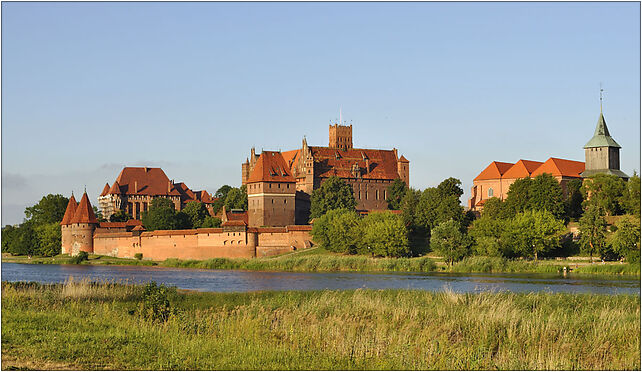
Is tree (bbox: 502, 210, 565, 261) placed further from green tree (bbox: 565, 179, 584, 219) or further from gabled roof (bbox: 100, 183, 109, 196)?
gabled roof (bbox: 100, 183, 109, 196)

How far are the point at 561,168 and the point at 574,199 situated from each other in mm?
7659

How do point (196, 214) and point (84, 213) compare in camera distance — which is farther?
point (196, 214)

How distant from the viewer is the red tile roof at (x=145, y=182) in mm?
99000

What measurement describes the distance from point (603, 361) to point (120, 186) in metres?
88.2

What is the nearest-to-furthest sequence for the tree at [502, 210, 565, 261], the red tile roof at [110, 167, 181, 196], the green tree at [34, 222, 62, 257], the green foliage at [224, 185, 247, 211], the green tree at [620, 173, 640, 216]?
1. the tree at [502, 210, 565, 261]
2. the green tree at [620, 173, 640, 216]
3. the green tree at [34, 222, 62, 257]
4. the green foliage at [224, 185, 247, 211]
5. the red tile roof at [110, 167, 181, 196]

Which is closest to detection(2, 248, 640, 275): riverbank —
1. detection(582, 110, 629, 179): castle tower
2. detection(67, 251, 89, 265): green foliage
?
detection(67, 251, 89, 265): green foliage

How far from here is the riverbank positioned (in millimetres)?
43566

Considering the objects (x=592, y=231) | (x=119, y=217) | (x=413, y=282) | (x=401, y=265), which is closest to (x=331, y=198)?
(x=119, y=217)

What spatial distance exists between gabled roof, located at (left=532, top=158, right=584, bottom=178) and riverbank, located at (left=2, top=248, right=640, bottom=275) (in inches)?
858

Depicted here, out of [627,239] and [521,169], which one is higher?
[521,169]

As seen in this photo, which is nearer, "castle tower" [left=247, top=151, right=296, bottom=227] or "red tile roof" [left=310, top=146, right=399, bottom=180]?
"castle tower" [left=247, top=151, right=296, bottom=227]

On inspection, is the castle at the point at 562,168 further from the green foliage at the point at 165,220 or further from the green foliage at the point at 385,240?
the green foliage at the point at 165,220

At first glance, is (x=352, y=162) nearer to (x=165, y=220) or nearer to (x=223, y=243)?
(x=165, y=220)

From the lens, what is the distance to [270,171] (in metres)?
76.1
